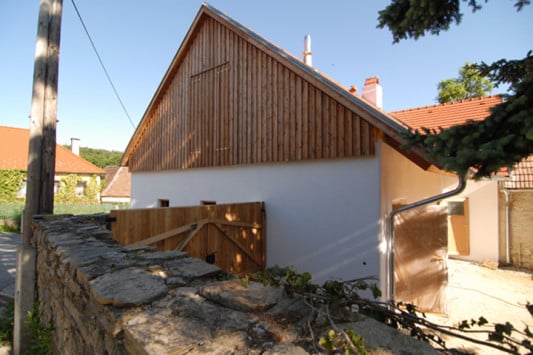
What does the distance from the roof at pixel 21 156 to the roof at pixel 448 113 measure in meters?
25.8

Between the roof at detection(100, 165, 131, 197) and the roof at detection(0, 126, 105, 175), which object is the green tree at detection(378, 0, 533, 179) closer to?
the roof at detection(0, 126, 105, 175)

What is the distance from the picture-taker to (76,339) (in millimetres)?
2459

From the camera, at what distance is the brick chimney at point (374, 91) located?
10.5 metres

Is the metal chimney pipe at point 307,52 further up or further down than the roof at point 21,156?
further up

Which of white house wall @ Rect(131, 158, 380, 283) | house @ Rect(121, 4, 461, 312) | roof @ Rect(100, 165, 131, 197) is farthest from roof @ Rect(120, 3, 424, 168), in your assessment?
roof @ Rect(100, 165, 131, 197)

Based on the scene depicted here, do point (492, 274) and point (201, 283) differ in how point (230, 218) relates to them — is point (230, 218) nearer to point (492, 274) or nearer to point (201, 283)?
point (201, 283)

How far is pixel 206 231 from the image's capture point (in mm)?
5730

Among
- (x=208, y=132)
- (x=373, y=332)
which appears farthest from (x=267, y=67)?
(x=373, y=332)

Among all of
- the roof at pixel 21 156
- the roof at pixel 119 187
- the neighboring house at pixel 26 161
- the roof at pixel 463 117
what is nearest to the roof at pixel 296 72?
the roof at pixel 463 117

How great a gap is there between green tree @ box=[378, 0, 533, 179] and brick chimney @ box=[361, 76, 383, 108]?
23.9 feet

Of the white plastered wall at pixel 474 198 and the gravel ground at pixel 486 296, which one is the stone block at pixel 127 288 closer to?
the gravel ground at pixel 486 296

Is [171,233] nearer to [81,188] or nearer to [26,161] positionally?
[81,188]

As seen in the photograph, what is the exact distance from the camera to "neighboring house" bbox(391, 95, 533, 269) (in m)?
9.61

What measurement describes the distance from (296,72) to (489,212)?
8697 mm
